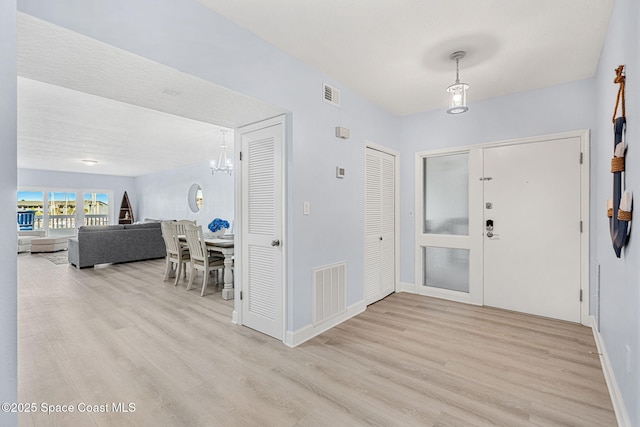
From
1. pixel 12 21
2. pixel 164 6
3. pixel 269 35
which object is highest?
pixel 269 35

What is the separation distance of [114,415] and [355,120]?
3351mm

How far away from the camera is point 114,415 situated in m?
1.79

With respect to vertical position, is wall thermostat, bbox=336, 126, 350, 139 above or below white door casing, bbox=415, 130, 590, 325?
above

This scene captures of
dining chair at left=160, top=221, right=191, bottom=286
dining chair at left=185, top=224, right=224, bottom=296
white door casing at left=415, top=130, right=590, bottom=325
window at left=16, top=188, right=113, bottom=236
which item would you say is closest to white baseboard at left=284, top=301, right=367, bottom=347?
white door casing at left=415, top=130, right=590, bottom=325

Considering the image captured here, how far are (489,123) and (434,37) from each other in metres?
1.78

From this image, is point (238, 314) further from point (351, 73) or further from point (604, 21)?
point (604, 21)

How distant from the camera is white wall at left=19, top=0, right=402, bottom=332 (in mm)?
1662

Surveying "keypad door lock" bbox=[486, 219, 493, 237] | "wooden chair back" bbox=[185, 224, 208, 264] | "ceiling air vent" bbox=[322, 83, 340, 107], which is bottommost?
"wooden chair back" bbox=[185, 224, 208, 264]

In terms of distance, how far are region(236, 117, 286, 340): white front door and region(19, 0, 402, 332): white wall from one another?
0.46 ft

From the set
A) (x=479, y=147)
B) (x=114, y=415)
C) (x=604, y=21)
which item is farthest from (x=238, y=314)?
(x=604, y=21)

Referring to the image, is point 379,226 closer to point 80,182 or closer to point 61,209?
point 80,182

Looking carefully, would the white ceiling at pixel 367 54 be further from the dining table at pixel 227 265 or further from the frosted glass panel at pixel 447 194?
the dining table at pixel 227 265

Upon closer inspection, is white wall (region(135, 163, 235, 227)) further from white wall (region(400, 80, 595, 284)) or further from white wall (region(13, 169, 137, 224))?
white wall (region(400, 80, 595, 284))

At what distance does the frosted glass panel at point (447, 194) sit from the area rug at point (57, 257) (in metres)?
7.81
